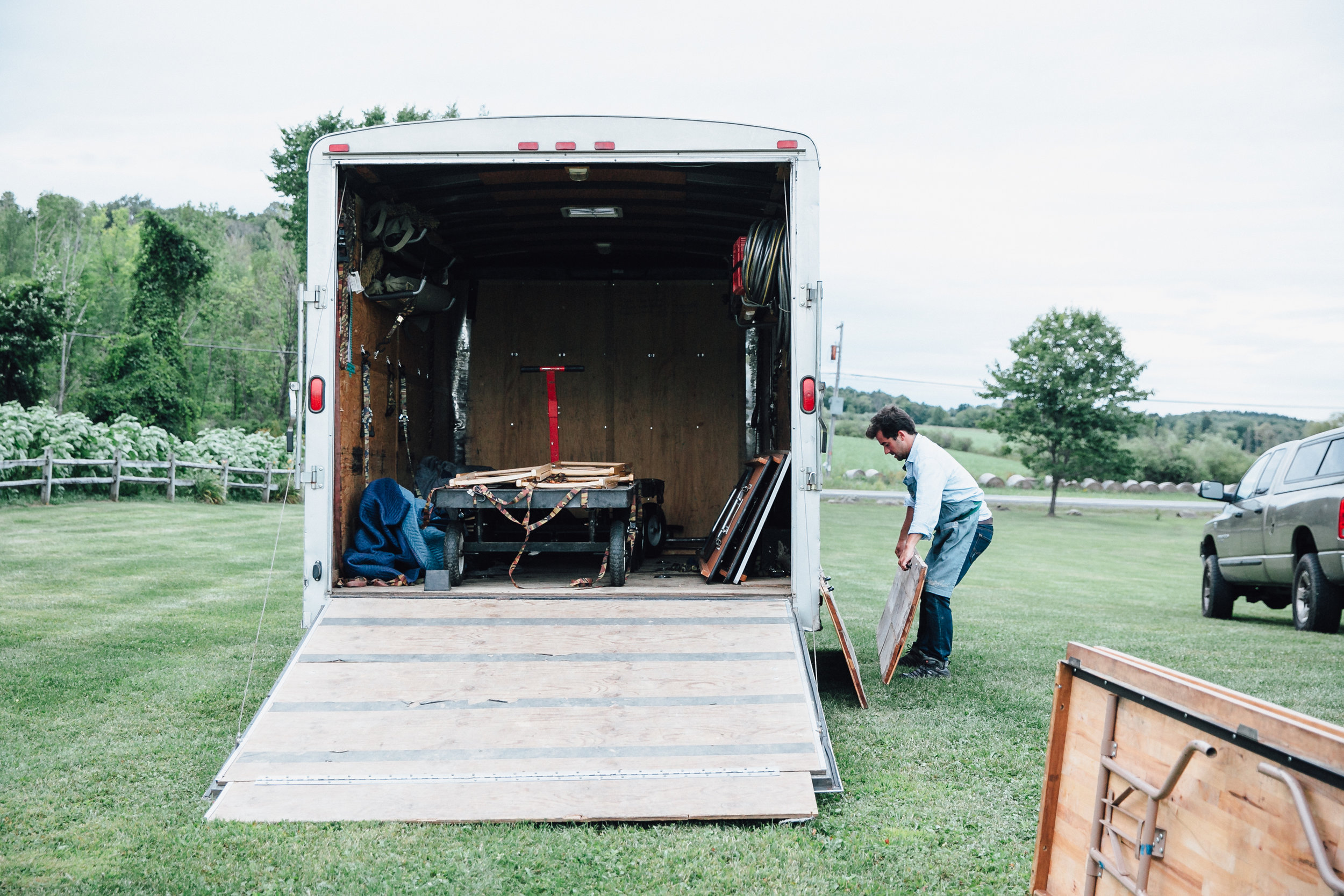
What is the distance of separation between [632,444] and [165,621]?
13.8 ft

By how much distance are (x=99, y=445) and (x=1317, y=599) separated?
2126 centimetres

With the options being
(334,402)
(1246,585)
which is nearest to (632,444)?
(334,402)

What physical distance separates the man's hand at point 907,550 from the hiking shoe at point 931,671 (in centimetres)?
78

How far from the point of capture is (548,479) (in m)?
6.21

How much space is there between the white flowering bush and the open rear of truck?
546 inches

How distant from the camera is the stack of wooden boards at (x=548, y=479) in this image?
589 cm

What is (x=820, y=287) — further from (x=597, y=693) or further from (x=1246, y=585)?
(x=1246, y=585)

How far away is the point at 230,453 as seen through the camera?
80.2 ft

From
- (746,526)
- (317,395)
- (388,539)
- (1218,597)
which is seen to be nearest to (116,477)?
(388,539)

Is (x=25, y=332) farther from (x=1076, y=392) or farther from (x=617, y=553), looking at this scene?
(x=1076, y=392)

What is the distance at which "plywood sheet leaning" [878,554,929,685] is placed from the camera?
17.5 feet

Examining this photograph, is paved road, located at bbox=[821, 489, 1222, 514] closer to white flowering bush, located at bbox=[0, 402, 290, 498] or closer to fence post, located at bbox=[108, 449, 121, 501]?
white flowering bush, located at bbox=[0, 402, 290, 498]

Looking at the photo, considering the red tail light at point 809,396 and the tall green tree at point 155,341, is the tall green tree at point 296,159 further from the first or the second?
the red tail light at point 809,396

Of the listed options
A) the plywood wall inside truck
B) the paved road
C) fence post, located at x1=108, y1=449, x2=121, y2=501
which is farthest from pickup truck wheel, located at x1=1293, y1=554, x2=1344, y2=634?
the paved road
